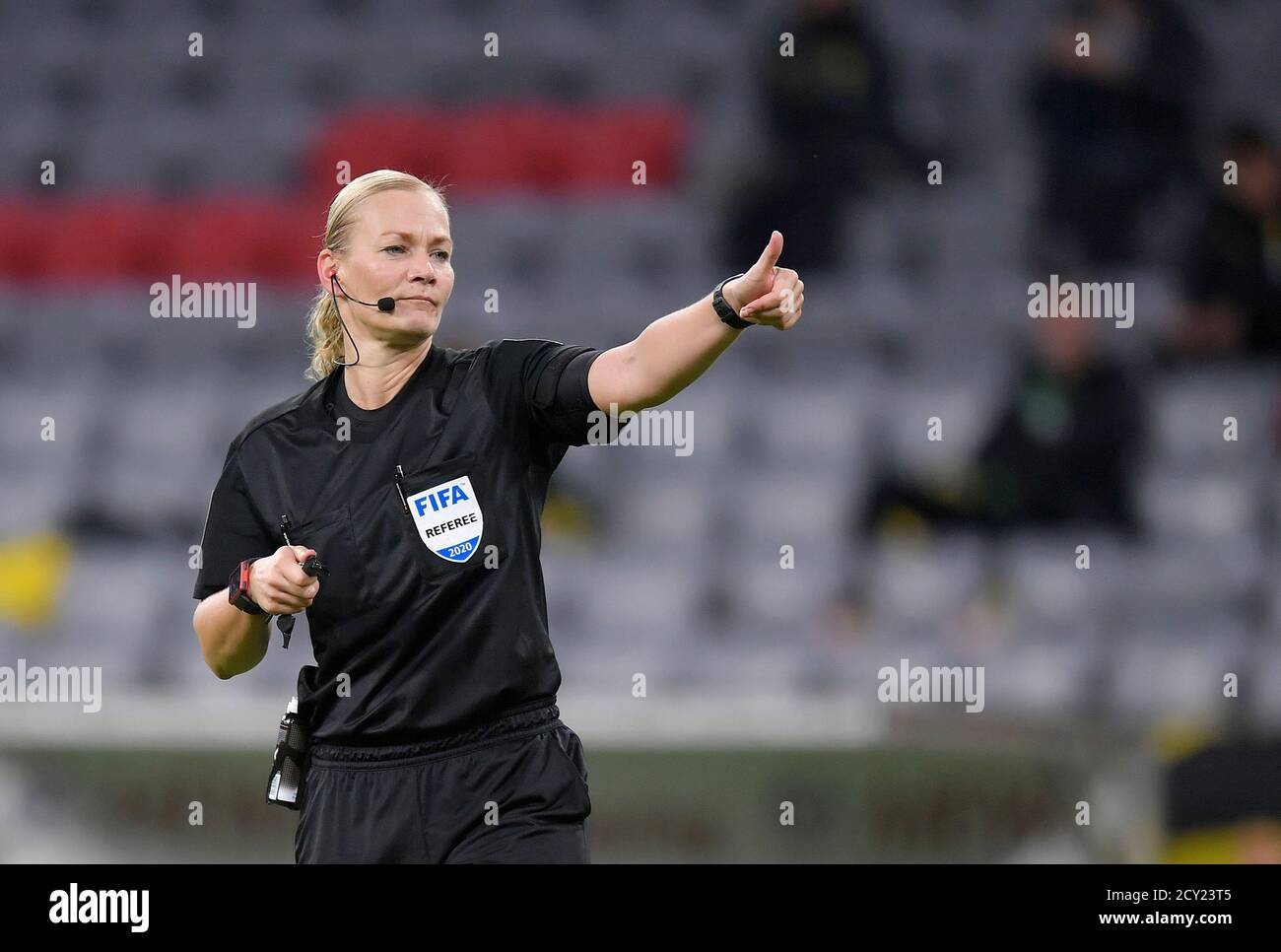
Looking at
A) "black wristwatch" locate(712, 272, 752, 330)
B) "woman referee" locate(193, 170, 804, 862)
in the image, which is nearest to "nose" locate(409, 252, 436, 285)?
"woman referee" locate(193, 170, 804, 862)

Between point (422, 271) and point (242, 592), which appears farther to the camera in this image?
point (422, 271)

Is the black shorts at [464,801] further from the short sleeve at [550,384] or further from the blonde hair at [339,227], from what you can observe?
the blonde hair at [339,227]

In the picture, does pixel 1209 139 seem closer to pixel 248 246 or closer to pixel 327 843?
pixel 248 246

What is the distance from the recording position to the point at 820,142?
689 centimetres

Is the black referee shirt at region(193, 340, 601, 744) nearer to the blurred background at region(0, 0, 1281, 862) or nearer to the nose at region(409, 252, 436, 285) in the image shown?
the nose at region(409, 252, 436, 285)

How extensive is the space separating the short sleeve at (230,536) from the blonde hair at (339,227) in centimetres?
28

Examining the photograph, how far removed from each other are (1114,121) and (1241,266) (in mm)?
838

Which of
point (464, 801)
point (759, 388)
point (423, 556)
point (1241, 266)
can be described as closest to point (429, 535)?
point (423, 556)

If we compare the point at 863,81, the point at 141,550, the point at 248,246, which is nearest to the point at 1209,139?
the point at 863,81

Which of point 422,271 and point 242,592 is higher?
point 422,271

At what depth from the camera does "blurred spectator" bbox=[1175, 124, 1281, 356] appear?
645cm

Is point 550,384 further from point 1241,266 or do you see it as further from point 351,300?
point 1241,266

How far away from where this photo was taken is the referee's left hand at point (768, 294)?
2361 mm

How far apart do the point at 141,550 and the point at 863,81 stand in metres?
3.38
